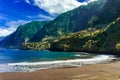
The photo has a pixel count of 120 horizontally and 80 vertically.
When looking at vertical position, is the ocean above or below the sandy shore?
above

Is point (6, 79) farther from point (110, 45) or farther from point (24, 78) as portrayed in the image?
point (110, 45)

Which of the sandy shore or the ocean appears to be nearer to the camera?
the sandy shore

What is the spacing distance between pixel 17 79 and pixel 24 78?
1.10m

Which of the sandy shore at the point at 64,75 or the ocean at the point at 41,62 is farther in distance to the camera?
the ocean at the point at 41,62

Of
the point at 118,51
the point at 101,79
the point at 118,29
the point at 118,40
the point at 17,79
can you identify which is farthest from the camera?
the point at 118,29

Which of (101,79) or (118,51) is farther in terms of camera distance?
(118,51)

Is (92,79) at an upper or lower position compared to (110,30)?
lower

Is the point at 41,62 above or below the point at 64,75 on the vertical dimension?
above

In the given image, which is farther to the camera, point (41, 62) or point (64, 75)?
point (41, 62)

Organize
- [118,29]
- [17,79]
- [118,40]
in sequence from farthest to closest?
[118,29]
[118,40]
[17,79]

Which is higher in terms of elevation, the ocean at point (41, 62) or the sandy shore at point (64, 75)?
the ocean at point (41, 62)

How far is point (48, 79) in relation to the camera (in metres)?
38.5

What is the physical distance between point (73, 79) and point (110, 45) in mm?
139884

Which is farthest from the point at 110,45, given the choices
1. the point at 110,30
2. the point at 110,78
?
the point at 110,78
